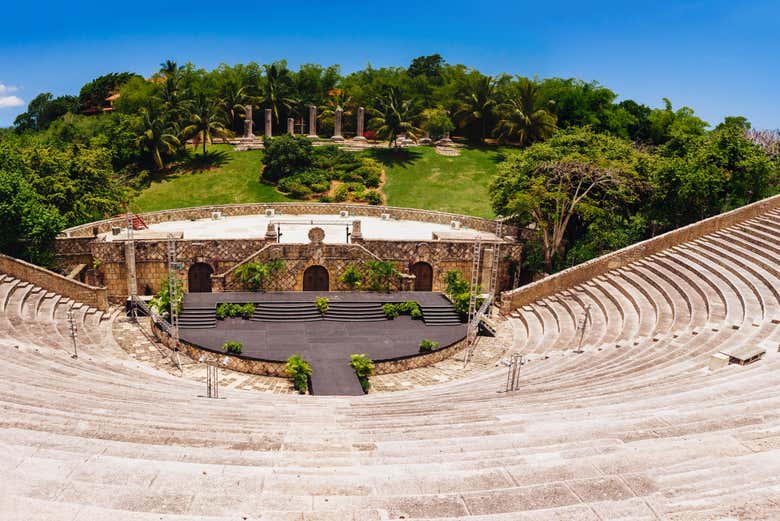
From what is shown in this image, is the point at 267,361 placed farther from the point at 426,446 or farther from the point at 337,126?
the point at 337,126

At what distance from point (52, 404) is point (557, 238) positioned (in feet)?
98.9

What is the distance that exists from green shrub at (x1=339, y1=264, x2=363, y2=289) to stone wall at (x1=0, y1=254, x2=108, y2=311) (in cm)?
1316

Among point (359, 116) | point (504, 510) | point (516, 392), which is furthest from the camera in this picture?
point (359, 116)

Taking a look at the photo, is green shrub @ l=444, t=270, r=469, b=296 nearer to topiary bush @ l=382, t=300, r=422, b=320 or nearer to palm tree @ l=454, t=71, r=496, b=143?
topiary bush @ l=382, t=300, r=422, b=320

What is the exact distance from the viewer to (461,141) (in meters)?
73.1

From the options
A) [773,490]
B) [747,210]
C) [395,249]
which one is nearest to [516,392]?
[773,490]

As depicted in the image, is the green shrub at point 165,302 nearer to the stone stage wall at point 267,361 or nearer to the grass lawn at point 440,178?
the stone stage wall at point 267,361

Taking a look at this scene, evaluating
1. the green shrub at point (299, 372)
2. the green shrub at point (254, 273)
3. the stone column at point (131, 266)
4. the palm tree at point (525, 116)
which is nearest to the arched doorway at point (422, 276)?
the green shrub at point (254, 273)

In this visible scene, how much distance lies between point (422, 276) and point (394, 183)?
83.6 ft

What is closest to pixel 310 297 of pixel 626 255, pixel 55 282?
pixel 55 282

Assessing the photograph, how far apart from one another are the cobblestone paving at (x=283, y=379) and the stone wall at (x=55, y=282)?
1.91 metres

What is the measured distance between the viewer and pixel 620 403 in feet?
37.7

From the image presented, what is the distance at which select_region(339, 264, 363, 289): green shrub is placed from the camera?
33.2 metres

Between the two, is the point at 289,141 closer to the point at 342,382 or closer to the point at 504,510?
the point at 342,382
